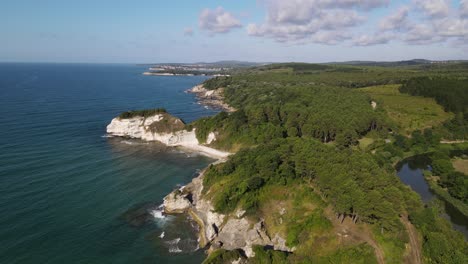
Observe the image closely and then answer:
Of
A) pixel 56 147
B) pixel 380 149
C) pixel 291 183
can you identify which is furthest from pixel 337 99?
pixel 56 147

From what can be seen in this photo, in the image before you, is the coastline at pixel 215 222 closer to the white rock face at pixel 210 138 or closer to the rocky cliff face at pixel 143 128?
the white rock face at pixel 210 138

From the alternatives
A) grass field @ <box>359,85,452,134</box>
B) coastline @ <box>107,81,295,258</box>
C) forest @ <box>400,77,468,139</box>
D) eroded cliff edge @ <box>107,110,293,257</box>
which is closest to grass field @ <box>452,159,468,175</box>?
forest @ <box>400,77,468,139</box>

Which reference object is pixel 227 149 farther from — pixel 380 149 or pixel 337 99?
pixel 337 99

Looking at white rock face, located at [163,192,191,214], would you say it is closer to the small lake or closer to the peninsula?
the peninsula

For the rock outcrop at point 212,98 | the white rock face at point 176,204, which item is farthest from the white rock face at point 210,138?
the rock outcrop at point 212,98

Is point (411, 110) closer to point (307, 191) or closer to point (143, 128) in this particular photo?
point (307, 191)
